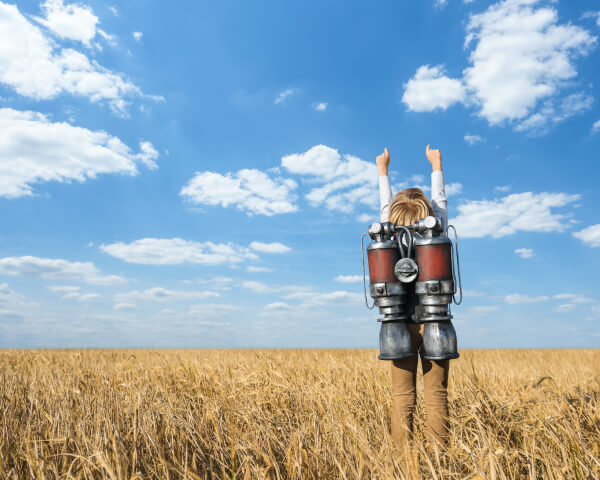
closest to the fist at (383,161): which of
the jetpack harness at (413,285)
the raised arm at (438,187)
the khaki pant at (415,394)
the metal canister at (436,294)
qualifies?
the raised arm at (438,187)

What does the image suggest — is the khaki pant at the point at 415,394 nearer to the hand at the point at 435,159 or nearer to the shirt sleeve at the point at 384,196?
the shirt sleeve at the point at 384,196

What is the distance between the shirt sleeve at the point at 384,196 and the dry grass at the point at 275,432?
5.62ft

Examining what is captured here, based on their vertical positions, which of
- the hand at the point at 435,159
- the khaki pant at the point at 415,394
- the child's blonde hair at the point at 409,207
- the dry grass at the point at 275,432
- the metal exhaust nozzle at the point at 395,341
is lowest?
the dry grass at the point at 275,432

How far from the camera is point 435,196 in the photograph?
12.1 feet

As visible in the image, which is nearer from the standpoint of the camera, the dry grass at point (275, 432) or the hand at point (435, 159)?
the dry grass at point (275, 432)

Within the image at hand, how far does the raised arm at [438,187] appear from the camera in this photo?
A: 366 centimetres

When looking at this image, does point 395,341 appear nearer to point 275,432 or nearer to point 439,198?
point 439,198

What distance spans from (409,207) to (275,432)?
7.77 ft

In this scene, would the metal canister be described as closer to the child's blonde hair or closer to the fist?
the child's blonde hair

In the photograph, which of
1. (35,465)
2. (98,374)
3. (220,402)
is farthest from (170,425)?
(98,374)

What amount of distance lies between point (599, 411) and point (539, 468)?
1.29 metres

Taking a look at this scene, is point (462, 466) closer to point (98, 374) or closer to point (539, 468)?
point (539, 468)

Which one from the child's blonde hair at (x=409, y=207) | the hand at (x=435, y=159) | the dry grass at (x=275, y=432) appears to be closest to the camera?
the dry grass at (x=275, y=432)

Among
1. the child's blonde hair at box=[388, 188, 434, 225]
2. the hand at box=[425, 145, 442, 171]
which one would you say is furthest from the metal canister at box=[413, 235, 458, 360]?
the hand at box=[425, 145, 442, 171]
